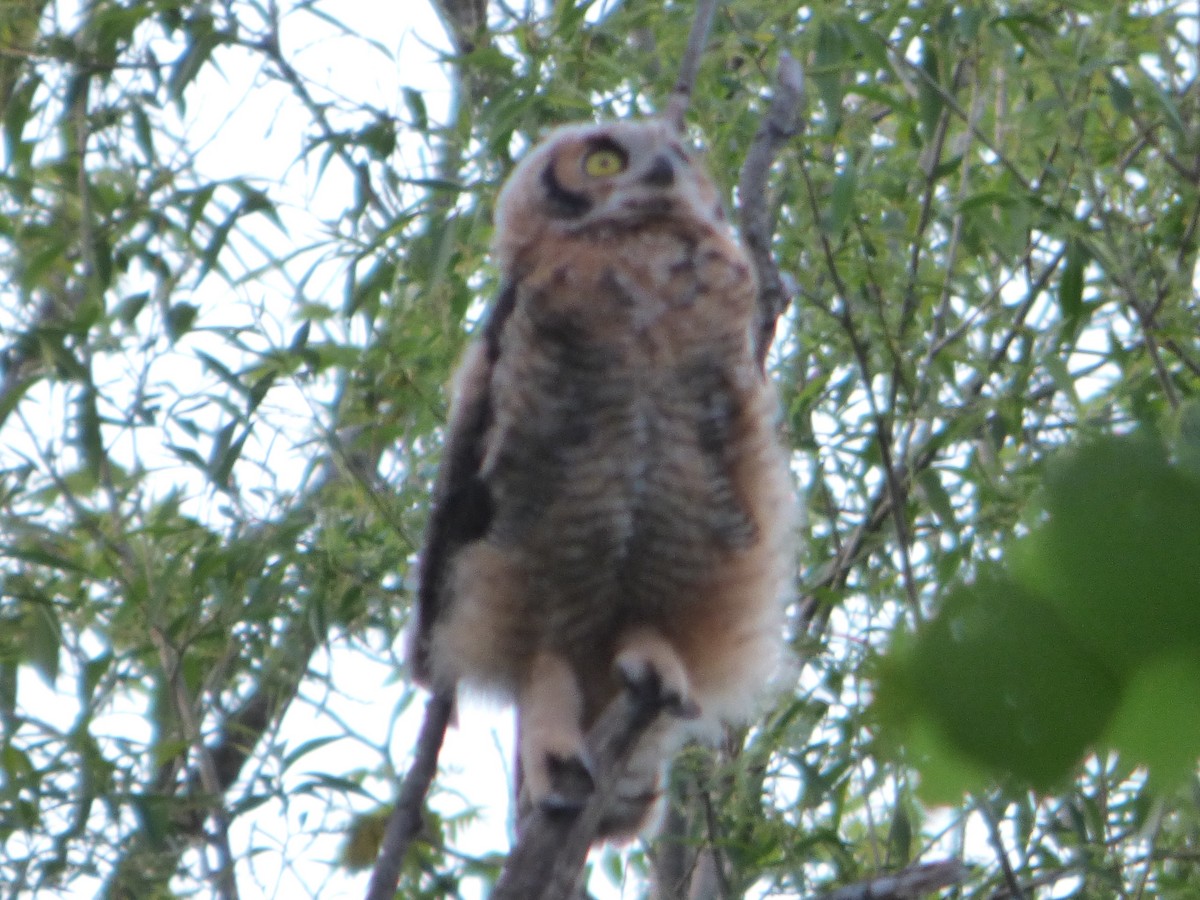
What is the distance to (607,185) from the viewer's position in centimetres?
212

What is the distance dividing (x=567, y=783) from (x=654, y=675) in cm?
20

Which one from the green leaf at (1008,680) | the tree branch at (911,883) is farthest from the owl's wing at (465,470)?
the green leaf at (1008,680)

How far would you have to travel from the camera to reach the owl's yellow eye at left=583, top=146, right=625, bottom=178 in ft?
7.00

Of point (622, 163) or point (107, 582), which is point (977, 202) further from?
point (107, 582)

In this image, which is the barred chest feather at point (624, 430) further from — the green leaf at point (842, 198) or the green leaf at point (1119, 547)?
the green leaf at point (1119, 547)

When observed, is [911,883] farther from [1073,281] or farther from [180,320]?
[180,320]

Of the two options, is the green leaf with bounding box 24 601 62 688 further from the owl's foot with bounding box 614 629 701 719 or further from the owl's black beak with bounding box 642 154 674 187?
the owl's black beak with bounding box 642 154 674 187

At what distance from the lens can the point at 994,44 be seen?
8.61ft

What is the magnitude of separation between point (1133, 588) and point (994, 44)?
2386 millimetres

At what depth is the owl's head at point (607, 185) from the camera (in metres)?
2.11

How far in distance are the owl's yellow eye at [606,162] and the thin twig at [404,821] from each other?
0.76 meters

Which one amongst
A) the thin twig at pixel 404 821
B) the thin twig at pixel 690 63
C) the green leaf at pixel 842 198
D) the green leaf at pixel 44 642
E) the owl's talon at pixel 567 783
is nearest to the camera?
the thin twig at pixel 404 821

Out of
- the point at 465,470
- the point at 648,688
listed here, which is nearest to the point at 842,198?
the point at 465,470

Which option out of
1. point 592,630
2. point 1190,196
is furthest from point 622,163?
point 1190,196
